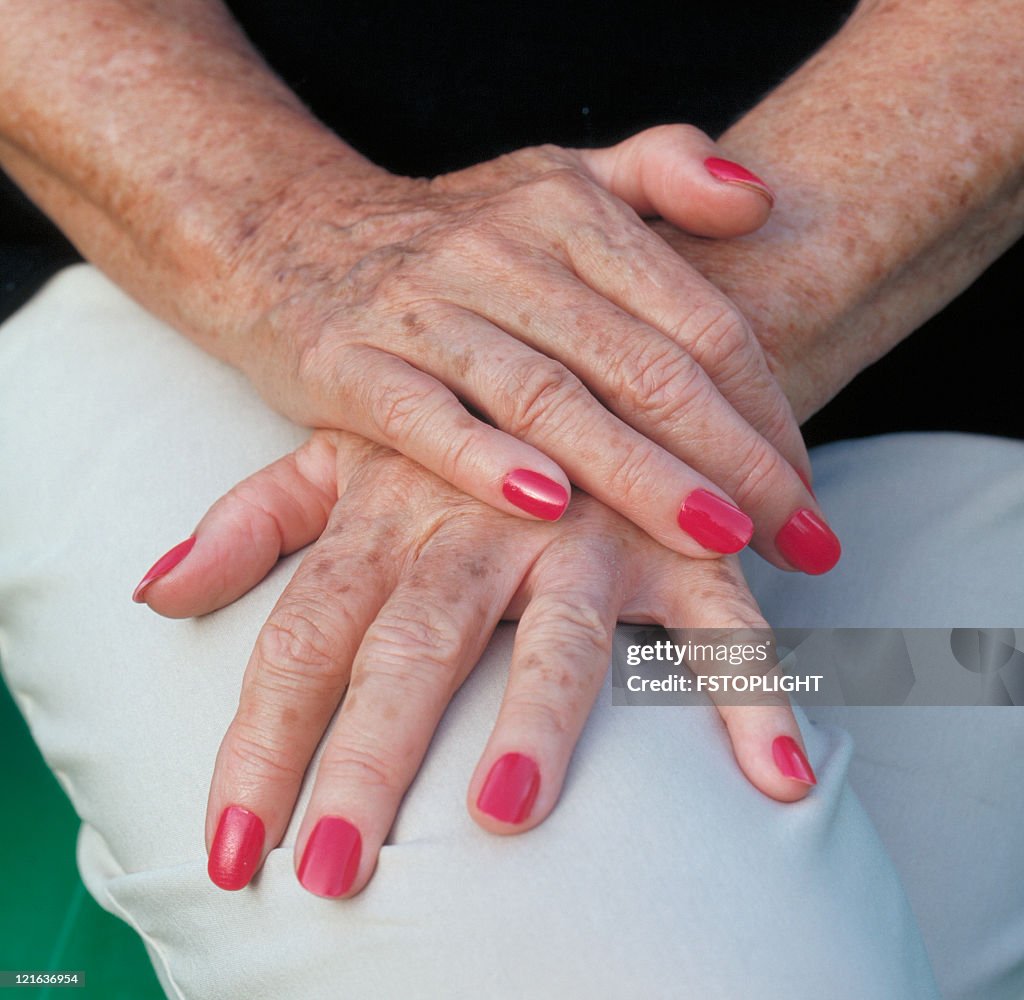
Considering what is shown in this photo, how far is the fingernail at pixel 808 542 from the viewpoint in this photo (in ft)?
2.71

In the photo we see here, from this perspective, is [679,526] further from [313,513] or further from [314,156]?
[314,156]

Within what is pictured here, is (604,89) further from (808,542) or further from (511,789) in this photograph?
(511,789)

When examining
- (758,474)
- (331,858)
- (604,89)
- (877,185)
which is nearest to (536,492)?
(758,474)

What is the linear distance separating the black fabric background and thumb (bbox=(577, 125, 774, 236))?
0.25 meters

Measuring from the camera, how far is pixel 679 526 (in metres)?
0.75

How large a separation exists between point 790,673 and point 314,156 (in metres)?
0.73

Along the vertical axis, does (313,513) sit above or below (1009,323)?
below

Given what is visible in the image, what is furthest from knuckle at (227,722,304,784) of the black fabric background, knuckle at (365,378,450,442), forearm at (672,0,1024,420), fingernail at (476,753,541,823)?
the black fabric background

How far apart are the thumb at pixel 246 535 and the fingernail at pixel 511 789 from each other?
305mm

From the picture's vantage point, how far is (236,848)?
2.13 feet

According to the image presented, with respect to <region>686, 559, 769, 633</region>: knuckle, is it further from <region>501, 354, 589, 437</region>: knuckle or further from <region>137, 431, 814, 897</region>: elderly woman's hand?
<region>501, 354, 589, 437</region>: knuckle

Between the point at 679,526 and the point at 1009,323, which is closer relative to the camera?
the point at 679,526

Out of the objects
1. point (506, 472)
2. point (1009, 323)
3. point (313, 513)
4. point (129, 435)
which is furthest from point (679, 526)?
point (1009, 323)

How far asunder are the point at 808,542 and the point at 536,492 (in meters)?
0.26
